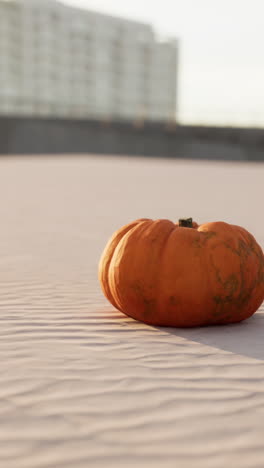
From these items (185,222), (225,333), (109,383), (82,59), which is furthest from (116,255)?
(82,59)

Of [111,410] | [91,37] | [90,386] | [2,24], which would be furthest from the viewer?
[91,37]

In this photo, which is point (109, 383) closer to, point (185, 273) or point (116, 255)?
point (185, 273)

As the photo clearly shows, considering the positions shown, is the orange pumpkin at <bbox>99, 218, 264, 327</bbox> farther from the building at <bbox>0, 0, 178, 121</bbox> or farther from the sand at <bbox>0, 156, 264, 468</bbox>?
the building at <bbox>0, 0, 178, 121</bbox>

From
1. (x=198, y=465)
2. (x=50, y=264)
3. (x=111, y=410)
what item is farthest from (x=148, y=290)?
(x=50, y=264)

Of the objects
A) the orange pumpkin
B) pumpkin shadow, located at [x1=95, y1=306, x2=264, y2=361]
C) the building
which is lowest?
pumpkin shadow, located at [x1=95, y1=306, x2=264, y2=361]

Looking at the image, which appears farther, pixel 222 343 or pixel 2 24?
pixel 2 24

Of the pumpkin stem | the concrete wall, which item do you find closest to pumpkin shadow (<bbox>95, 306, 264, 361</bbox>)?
the pumpkin stem

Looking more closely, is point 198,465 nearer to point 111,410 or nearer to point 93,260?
point 111,410
